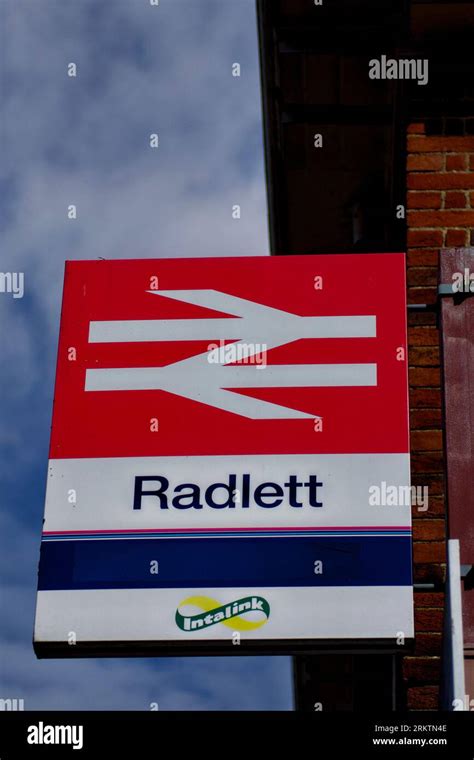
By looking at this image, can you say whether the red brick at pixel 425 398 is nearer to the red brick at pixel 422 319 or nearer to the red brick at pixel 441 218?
the red brick at pixel 422 319

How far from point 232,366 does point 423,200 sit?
207cm

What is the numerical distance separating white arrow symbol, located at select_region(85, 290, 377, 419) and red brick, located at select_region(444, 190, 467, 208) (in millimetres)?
1481

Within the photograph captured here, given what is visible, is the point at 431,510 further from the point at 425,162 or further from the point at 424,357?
the point at 425,162

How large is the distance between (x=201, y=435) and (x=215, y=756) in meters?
1.81

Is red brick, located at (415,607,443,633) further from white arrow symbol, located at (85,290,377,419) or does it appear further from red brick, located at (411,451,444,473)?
white arrow symbol, located at (85,290,377,419)

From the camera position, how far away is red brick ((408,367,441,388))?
7.44 m

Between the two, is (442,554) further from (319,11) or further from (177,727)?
(319,11)

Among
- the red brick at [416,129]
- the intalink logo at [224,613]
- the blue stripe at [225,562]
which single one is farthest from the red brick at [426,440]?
the red brick at [416,129]

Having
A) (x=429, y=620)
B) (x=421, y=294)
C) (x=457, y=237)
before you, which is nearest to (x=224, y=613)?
(x=429, y=620)

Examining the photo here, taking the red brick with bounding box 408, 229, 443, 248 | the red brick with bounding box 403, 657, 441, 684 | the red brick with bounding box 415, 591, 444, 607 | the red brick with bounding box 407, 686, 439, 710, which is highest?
the red brick with bounding box 408, 229, 443, 248

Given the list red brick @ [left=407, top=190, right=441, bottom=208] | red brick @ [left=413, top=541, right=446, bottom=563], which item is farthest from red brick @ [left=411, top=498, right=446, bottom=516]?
red brick @ [left=407, top=190, right=441, bottom=208]

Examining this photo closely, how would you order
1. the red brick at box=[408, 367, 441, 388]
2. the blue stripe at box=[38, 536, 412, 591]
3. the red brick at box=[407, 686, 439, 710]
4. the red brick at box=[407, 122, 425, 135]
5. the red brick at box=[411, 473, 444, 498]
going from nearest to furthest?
the blue stripe at box=[38, 536, 412, 591] < the red brick at box=[407, 686, 439, 710] < the red brick at box=[411, 473, 444, 498] < the red brick at box=[408, 367, 441, 388] < the red brick at box=[407, 122, 425, 135]

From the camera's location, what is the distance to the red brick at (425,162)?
7941 mm

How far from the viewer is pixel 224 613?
229 inches
